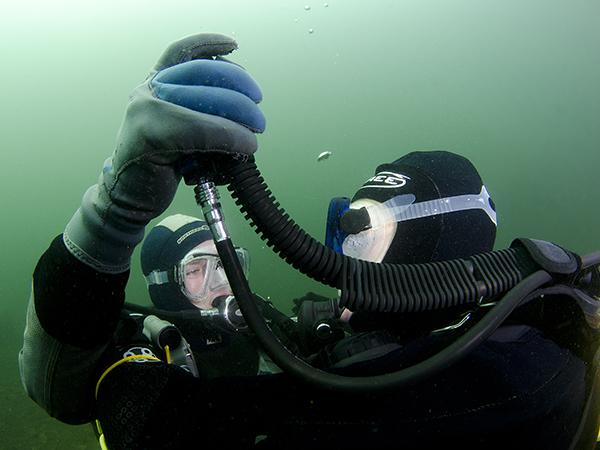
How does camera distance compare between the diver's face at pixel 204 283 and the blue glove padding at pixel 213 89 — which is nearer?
the blue glove padding at pixel 213 89

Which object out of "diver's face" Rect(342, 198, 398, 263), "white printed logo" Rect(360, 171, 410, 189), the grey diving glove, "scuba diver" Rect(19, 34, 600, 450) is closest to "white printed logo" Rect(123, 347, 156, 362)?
"scuba diver" Rect(19, 34, 600, 450)

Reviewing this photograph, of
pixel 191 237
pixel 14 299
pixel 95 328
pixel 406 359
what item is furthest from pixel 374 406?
pixel 14 299

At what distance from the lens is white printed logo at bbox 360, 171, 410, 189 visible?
67.3 inches

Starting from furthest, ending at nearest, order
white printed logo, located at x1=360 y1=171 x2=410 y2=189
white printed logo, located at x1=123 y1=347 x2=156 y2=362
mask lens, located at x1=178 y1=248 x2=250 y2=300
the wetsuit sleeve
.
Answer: mask lens, located at x1=178 y1=248 x2=250 y2=300 → white printed logo, located at x1=360 y1=171 x2=410 y2=189 → white printed logo, located at x1=123 y1=347 x2=156 y2=362 → the wetsuit sleeve

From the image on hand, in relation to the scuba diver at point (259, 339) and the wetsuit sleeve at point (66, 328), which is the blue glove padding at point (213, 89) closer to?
the scuba diver at point (259, 339)

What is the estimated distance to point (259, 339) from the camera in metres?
0.95

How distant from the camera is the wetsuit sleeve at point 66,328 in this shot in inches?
47.4

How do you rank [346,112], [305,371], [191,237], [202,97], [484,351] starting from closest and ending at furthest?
[305,371]
[202,97]
[484,351]
[191,237]
[346,112]

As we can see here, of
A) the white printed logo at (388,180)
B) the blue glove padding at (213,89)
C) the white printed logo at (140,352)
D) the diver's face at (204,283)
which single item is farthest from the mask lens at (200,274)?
the blue glove padding at (213,89)

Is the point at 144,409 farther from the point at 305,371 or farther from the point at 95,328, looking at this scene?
the point at 305,371

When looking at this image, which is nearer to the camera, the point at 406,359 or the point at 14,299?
the point at 406,359

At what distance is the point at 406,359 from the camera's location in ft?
3.85

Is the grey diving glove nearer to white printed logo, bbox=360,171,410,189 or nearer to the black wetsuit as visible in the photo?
the black wetsuit

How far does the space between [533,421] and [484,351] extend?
208 mm
